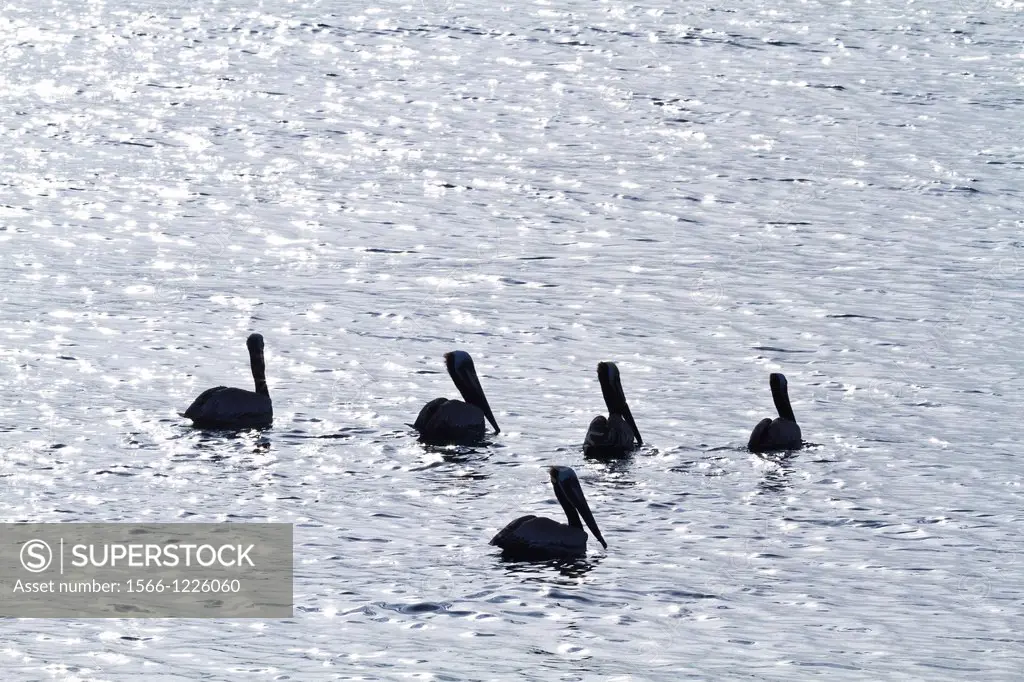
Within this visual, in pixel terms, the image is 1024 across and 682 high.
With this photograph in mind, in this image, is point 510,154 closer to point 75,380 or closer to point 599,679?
point 75,380

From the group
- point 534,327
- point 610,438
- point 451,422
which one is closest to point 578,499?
point 610,438

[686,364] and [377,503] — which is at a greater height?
[686,364]

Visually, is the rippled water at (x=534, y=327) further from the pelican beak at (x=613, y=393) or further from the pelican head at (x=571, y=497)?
the pelican beak at (x=613, y=393)

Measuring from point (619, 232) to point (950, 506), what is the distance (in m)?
14.2

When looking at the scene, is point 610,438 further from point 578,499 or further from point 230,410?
point 230,410

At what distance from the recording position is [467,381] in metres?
23.2

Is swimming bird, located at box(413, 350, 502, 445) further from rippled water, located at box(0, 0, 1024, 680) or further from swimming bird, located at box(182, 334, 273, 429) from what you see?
swimming bird, located at box(182, 334, 273, 429)

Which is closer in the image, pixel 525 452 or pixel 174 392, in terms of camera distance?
pixel 525 452

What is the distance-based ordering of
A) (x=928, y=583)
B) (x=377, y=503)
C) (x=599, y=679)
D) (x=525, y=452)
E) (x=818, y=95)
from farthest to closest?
(x=818, y=95), (x=525, y=452), (x=377, y=503), (x=928, y=583), (x=599, y=679)

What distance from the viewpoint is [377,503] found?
64.4ft

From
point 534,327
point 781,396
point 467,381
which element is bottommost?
point 781,396

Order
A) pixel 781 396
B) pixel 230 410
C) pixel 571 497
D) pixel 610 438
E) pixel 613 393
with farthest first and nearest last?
1. pixel 781 396
2. pixel 613 393
3. pixel 230 410
4. pixel 610 438
5. pixel 571 497

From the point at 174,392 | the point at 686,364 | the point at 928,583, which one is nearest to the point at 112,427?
the point at 174,392

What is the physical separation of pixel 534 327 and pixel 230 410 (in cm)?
678
